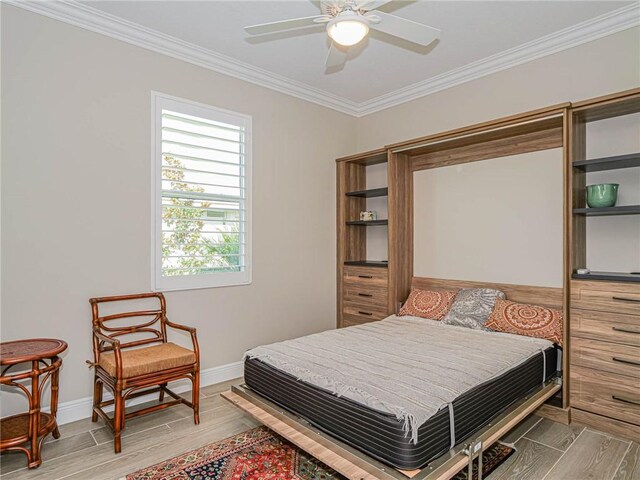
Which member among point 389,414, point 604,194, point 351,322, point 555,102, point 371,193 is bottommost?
point 351,322

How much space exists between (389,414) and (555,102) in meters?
2.93

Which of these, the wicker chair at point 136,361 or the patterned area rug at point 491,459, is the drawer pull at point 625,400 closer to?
the patterned area rug at point 491,459

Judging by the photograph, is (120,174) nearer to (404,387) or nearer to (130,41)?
(130,41)

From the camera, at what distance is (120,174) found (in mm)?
3098

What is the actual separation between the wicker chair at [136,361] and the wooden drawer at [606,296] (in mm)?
2670

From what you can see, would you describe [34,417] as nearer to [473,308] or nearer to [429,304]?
[429,304]

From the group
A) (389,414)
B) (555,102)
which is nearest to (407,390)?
(389,414)

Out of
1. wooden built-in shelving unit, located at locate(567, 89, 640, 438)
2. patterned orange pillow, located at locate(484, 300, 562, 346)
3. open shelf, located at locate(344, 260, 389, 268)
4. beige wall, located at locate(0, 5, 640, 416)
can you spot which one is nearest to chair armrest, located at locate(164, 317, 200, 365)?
beige wall, located at locate(0, 5, 640, 416)

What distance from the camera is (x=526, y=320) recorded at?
3111 mm

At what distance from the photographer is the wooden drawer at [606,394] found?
8.25ft

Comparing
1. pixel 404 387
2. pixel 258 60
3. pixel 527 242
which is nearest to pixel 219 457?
pixel 404 387

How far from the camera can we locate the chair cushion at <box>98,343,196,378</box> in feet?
8.22

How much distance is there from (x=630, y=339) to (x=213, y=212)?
3.26 m

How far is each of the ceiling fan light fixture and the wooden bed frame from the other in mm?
2196
